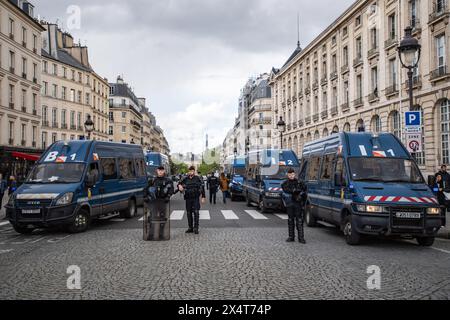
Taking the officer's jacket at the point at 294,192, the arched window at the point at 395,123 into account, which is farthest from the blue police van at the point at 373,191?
the arched window at the point at 395,123

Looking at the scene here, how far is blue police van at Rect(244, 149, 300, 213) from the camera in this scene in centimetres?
1723

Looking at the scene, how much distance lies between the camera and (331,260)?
26.0ft

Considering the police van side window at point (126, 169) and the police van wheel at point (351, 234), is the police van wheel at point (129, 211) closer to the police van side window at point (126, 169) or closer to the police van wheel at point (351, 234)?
the police van side window at point (126, 169)

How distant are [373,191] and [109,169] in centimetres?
819

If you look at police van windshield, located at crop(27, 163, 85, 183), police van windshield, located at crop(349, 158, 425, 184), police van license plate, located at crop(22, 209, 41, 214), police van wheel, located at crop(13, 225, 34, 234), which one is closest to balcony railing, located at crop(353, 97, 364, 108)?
police van windshield, located at crop(349, 158, 425, 184)

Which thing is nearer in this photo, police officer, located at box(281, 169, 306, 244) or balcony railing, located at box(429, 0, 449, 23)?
police officer, located at box(281, 169, 306, 244)

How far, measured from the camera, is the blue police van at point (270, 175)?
17234 millimetres

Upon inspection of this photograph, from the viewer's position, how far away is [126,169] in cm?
1559

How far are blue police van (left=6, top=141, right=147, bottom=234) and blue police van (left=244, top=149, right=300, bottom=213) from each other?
17.2ft

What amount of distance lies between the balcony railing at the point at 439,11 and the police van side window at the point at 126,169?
18.9m

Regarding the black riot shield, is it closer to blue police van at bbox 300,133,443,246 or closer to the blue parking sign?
blue police van at bbox 300,133,443,246

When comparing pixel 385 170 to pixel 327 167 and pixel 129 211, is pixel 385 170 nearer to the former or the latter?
pixel 327 167

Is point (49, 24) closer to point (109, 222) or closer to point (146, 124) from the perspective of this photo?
point (109, 222)
